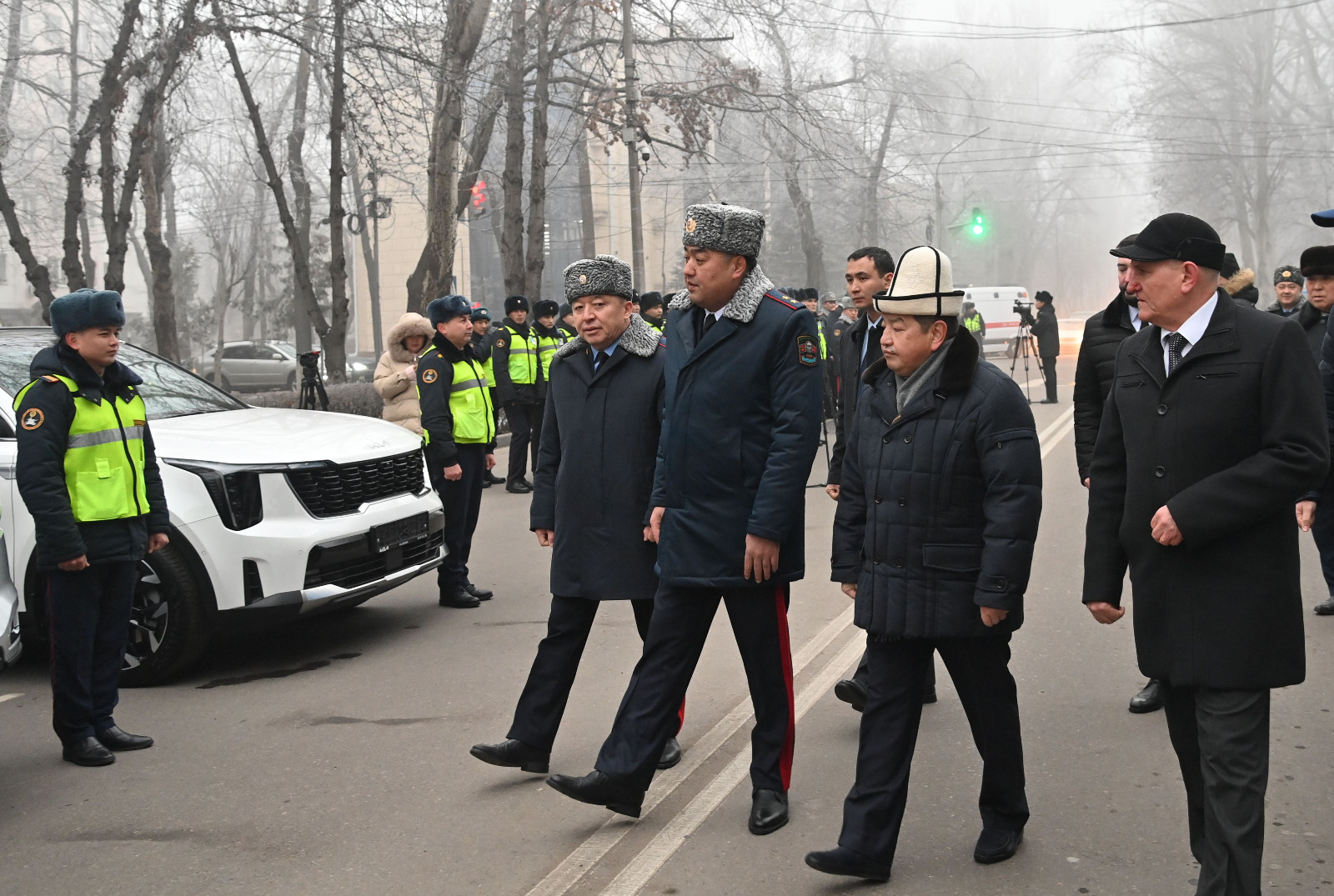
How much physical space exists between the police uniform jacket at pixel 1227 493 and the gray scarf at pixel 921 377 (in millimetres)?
624

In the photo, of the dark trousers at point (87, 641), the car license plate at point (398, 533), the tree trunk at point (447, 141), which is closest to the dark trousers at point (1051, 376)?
the tree trunk at point (447, 141)

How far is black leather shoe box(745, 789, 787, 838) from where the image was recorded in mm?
4578

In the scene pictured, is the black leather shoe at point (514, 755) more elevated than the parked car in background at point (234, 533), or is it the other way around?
the parked car in background at point (234, 533)

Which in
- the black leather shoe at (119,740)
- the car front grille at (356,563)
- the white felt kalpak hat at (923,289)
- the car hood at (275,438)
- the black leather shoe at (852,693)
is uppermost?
the white felt kalpak hat at (923,289)

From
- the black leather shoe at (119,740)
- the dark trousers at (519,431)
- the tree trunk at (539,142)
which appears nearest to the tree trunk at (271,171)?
the tree trunk at (539,142)

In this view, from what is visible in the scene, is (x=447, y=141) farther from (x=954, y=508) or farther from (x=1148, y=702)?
(x=954, y=508)

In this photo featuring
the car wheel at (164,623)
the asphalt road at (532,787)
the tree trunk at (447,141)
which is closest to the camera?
the asphalt road at (532,787)

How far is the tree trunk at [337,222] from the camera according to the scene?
59.6 ft

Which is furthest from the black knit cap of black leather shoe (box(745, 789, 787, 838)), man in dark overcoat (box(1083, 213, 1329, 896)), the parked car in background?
the parked car in background

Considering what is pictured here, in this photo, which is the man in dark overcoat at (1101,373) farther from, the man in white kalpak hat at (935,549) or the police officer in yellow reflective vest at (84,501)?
the police officer in yellow reflective vest at (84,501)

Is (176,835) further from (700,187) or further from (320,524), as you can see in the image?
(700,187)

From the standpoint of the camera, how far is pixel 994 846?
4.29 meters

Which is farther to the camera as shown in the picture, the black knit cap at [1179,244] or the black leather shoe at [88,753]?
the black leather shoe at [88,753]

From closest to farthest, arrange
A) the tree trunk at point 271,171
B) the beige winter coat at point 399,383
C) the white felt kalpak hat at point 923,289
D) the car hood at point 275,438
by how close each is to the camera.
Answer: the white felt kalpak hat at point 923,289, the car hood at point 275,438, the beige winter coat at point 399,383, the tree trunk at point 271,171
